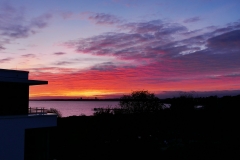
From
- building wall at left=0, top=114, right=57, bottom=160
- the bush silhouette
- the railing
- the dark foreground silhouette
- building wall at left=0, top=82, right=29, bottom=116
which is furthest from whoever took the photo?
the bush silhouette

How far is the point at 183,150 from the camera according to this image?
105ft

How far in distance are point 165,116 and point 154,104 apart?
5.75m

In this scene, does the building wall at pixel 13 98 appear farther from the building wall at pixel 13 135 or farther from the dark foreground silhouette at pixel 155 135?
the dark foreground silhouette at pixel 155 135

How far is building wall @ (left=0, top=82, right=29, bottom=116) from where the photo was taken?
67.4 feet

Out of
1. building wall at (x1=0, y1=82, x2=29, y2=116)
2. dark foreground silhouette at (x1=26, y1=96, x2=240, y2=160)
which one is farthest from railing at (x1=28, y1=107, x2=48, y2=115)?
dark foreground silhouette at (x1=26, y1=96, x2=240, y2=160)

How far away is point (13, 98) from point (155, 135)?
26410mm

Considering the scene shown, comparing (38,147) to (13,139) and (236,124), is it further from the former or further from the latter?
(236,124)

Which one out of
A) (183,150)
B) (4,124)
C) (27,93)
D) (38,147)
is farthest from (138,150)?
(4,124)

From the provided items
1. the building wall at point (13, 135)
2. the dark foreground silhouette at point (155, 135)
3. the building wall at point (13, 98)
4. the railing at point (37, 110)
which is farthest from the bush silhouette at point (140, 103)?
the building wall at point (13, 135)

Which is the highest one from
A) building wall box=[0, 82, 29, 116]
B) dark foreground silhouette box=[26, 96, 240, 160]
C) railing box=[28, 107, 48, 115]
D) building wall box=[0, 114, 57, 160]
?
building wall box=[0, 82, 29, 116]

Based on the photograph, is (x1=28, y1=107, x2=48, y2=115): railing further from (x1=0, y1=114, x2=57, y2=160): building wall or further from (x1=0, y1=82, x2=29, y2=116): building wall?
(x1=0, y1=114, x2=57, y2=160): building wall

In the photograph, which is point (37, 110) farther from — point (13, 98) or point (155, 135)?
point (155, 135)

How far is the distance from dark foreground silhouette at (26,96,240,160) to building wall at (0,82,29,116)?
2.74 meters

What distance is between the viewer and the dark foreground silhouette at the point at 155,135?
30.3 m
